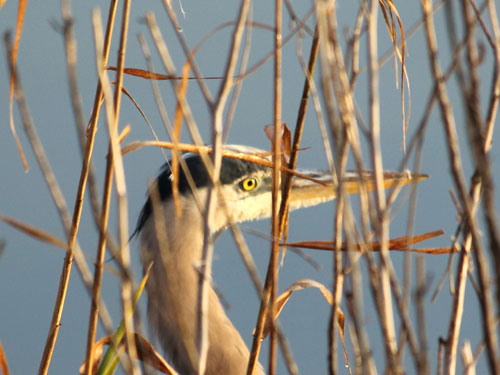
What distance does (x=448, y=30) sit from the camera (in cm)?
56

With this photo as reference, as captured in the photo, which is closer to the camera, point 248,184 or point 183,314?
point 183,314

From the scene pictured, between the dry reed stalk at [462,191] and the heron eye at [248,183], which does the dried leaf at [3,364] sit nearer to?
the dry reed stalk at [462,191]

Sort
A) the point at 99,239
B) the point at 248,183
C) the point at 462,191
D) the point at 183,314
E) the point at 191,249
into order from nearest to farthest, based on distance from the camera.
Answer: the point at 462,191, the point at 99,239, the point at 183,314, the point at 191,249, the point at 248,183

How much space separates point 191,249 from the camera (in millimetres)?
1862

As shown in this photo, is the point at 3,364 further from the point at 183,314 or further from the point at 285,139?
the point at 183,314

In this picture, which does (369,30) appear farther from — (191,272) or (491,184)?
(191,272)

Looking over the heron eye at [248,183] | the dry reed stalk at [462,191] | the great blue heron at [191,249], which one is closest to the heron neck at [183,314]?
the great blue heron at [191,249]

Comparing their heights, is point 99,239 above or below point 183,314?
above

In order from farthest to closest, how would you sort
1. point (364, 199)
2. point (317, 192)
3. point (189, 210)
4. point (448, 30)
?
point (317, 192)
point (189, 210)
point (364, 199)
point (448, 30)

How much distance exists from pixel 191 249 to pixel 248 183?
1.48ft

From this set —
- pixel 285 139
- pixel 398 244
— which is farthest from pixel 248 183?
pixel 398 244

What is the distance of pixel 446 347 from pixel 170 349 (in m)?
1.05

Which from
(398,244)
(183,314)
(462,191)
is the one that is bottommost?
(183,314)

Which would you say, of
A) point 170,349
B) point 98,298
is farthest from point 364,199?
point 170,349
